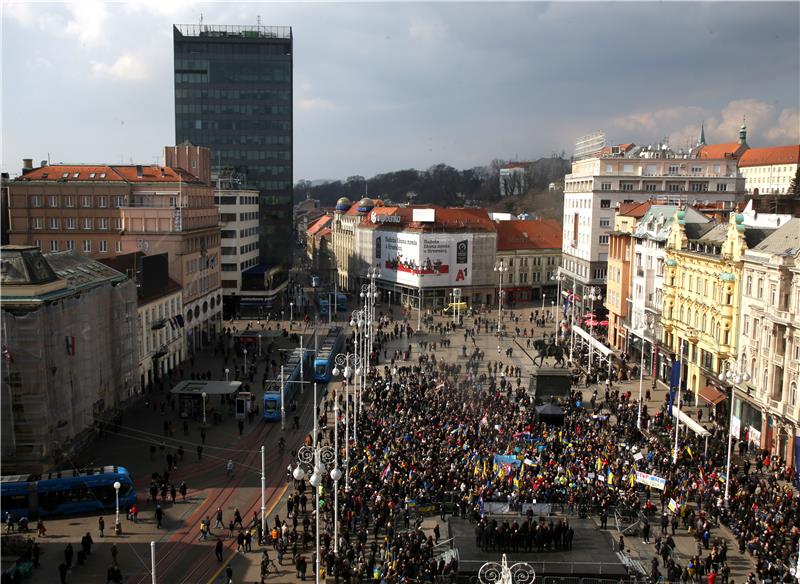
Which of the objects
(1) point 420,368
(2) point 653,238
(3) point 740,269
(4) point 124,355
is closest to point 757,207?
(2) point 653,238

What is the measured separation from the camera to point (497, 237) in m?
98.1

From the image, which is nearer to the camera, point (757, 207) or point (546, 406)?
→ point (546, 406)

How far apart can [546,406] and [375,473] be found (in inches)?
479

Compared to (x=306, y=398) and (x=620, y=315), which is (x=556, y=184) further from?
(x=306, y=398)

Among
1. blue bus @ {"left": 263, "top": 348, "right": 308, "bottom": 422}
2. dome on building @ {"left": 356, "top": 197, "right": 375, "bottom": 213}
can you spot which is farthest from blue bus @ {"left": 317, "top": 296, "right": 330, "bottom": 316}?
blue bus @ {"left": 263, "top": 348, "right": 308, "bottom": 422}

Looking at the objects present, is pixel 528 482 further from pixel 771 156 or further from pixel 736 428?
pixel 771 156

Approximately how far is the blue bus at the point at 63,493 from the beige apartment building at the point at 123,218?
3027cm

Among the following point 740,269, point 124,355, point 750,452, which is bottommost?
point 750,452

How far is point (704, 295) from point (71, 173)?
5274 cm

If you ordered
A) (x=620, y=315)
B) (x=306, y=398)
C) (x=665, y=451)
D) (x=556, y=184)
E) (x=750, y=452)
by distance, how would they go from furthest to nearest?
(x=556, y=184) < (x=620, y=315) < (x=306, y=398) < (x=750, y=452) < (x=665, y=451)

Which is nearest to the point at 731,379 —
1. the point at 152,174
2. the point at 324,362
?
the point at 324,362

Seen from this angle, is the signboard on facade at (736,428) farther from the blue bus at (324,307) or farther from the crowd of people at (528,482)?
the blue bus at (324,307)

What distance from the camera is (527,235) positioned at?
102 meters

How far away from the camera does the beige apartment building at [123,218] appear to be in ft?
196
